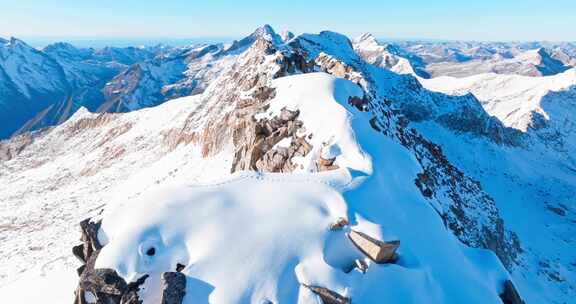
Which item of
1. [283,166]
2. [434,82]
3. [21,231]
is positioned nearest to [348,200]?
[283,166]

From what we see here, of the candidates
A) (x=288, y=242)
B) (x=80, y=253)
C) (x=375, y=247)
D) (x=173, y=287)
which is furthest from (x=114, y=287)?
(x=375, y=247)

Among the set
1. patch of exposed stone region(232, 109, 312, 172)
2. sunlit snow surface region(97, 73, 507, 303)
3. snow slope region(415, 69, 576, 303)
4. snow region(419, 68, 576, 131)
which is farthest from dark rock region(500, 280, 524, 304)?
snow region(419, 68, 576, 131)

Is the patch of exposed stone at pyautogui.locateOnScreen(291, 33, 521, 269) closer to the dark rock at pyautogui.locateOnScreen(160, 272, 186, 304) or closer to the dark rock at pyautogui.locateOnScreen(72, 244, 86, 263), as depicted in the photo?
the dark rock at pyautogui.locateOnScreen(160, 272, 186, 304)

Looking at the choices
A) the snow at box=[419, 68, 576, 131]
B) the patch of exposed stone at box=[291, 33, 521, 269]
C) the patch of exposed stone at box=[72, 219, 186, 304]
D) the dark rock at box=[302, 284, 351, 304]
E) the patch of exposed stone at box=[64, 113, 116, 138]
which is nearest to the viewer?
the patch of exposed stone at box=[72, 219, 186, 304]

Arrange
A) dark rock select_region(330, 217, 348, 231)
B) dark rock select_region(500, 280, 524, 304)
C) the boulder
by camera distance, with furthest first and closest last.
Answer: dark rock select_region(500, 280, 524, 304)
dark rock select_region(330, 217, 348, 231)
the boulder

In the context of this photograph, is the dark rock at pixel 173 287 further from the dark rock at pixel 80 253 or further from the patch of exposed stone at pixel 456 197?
the patch of exposed stone at pixel 456 197

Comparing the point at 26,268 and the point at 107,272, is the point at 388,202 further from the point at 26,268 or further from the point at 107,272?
the point at 26,268

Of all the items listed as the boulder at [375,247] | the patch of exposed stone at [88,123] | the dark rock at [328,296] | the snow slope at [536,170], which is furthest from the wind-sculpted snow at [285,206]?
the patch of exposed stone at [88,123]
